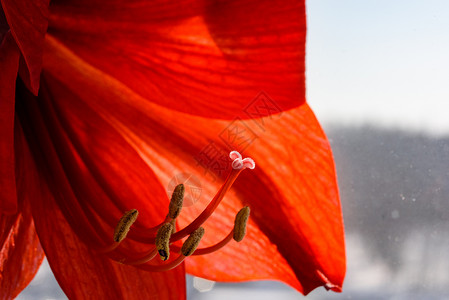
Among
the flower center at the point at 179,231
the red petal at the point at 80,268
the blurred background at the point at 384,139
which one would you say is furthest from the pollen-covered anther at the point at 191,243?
the blurred background at the point at 384,139

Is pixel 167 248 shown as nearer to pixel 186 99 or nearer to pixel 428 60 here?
pixel 186 99

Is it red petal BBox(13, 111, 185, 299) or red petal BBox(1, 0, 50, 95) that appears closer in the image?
red petal BBox(1, 0, 50, 95)

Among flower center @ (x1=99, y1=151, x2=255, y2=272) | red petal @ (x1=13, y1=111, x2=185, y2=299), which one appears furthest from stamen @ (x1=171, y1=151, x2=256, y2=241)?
red petal @ (x1=13, y1=111, x2=185, y2=299)

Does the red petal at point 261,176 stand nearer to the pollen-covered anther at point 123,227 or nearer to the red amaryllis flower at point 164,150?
the red amaryllis flower at point 164,150

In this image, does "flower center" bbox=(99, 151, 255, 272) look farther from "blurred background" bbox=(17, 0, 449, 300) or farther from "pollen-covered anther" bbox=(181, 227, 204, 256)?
"blurred background" bbox=(17, 0, 449, 300)

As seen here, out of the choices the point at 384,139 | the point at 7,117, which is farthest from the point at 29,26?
the point at 384,139

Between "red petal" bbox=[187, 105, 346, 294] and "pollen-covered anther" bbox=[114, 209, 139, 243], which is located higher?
"pollen-covered anther" bbox=[114, 209, 139, 243]

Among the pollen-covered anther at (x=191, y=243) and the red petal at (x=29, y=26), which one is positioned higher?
the red petal at (x=29, y=26)

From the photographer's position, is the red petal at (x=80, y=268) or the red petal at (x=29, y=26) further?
the red petal at (x=80, y=268)
